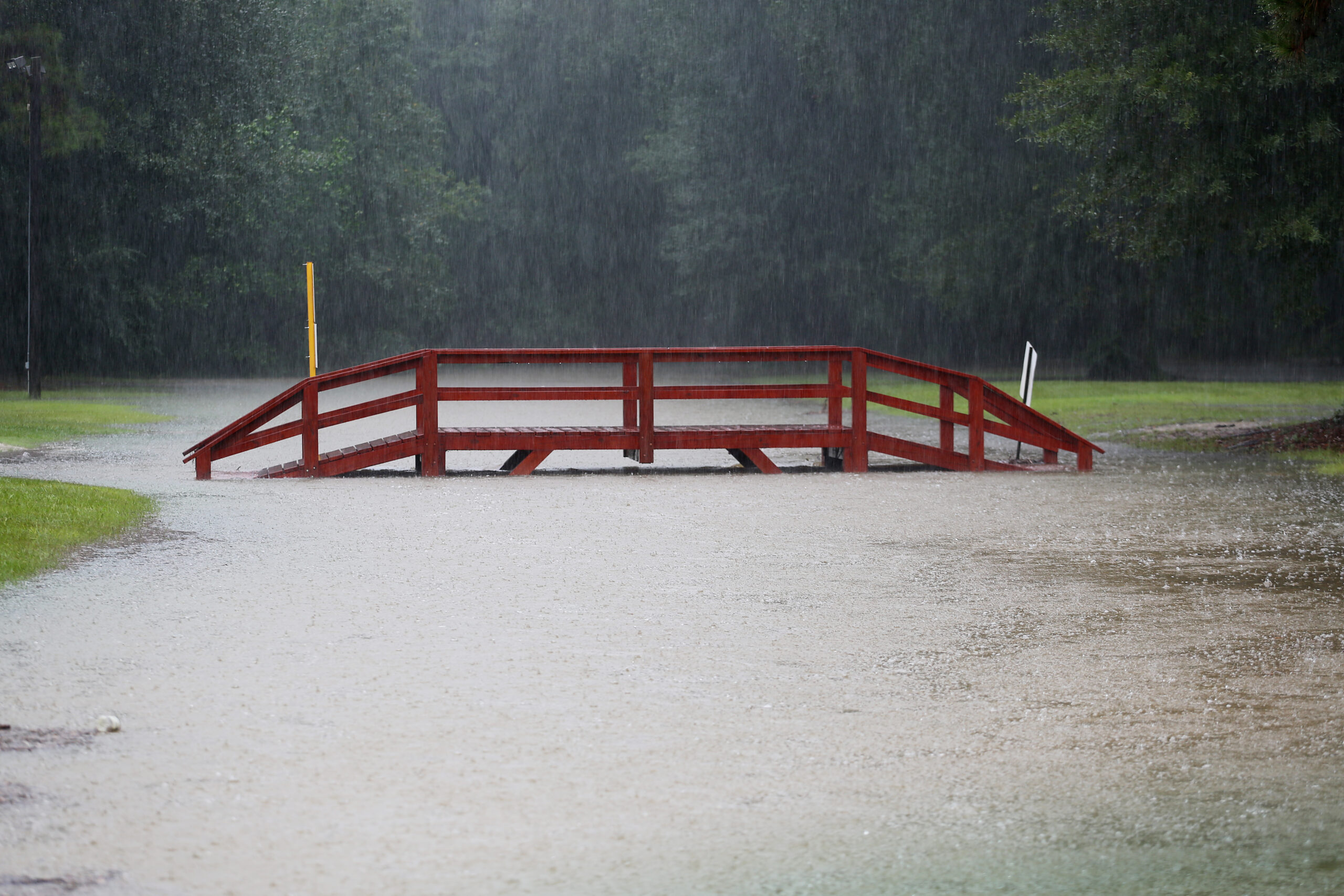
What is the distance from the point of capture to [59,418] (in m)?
27.0

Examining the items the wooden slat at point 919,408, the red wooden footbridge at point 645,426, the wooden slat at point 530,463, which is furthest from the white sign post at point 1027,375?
the wooden slat at point 530,463

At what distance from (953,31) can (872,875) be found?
44.1 m

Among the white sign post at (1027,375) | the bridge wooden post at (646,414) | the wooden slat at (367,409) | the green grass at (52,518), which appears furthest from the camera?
the white sign post at (1027,375)

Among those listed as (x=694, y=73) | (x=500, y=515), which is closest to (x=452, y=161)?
(x=694, y=73)

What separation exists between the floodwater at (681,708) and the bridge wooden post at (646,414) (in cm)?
481

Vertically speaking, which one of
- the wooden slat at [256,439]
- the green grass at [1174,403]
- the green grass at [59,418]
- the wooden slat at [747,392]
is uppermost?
the wooden slat at [747,392]

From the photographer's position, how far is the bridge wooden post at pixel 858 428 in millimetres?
17906

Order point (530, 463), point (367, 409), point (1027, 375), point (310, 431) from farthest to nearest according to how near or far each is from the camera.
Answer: point (1027, 375), point (530, 463), point (367, 409), point (310, 431)

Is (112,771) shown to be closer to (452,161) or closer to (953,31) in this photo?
(953,31)

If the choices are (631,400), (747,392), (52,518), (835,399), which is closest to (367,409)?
(631,400)

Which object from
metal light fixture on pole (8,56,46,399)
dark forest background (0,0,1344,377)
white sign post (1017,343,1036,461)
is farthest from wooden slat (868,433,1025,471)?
metal light fixture on pole (8,56,46,399)

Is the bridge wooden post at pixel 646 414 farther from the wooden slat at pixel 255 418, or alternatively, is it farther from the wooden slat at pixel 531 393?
the wooden slat at pixel 255 418

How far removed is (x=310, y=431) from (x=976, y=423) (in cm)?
724

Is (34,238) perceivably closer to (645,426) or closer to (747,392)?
(645,426)
